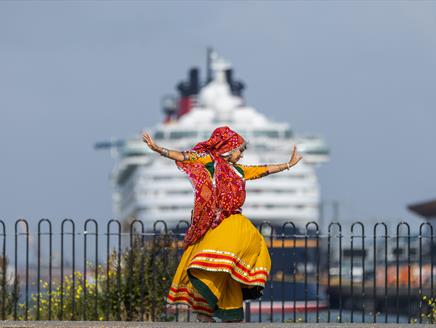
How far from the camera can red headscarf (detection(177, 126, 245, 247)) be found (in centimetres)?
1122

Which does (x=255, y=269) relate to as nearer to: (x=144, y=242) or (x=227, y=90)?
(x=144, y=242)

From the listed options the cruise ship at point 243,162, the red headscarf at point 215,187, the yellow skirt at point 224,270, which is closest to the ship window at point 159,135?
the cruise ship at point 243,162

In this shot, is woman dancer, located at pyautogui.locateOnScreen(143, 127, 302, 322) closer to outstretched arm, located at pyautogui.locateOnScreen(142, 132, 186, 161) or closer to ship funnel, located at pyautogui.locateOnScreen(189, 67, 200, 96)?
outstretched arm, located at pyautogui.locateOnScreen(142, 132, 186, 161)

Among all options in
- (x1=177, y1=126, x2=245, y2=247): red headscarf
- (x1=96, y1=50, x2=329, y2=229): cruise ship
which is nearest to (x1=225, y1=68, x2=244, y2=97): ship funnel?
(x1=96, y1=50, x2=329, y2=229): cruise ship

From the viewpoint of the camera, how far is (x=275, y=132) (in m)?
74.9

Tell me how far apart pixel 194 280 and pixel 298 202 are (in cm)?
5970

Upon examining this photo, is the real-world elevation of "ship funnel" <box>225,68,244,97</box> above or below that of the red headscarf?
above

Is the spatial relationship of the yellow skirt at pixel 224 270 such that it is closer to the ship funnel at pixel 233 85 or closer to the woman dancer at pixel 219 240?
the woman dancer at pixel 219 240

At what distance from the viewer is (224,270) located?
11031 mm

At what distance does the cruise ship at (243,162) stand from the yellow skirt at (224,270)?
55.2 metres

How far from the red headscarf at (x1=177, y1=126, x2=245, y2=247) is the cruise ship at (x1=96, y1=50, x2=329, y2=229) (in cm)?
5518

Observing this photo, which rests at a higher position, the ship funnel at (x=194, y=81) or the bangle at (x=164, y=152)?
the ship funnel at (x=194, y=81)

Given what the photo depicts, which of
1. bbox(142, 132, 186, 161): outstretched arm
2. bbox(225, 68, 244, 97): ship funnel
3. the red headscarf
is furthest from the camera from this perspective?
bbox(225, 68, 244, 97): ship funnel

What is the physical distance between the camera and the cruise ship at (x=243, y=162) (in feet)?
232
